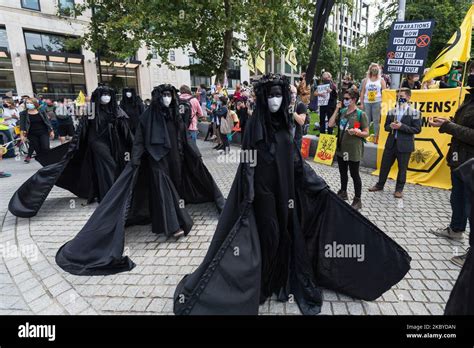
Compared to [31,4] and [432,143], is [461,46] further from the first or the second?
[31,4]

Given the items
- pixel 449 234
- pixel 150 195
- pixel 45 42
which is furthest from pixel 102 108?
pixel 45 42

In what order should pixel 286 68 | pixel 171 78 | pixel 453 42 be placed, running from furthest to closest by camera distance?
pixel 286 68 → pixel 171 78 → pixel 453 42

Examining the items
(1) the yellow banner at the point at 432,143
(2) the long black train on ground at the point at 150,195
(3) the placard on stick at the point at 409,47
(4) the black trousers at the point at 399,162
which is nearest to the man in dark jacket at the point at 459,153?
(4) the black trousers at the point at 399,162

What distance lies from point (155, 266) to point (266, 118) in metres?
2.49

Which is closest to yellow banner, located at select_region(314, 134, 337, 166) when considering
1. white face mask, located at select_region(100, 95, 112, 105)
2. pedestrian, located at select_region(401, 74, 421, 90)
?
pedestrian, located at select_region(401, 74, 421, 90)

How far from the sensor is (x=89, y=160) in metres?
6.22

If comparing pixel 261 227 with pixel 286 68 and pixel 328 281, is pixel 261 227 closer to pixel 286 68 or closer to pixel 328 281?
pixel 328 281

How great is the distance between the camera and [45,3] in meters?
25.9

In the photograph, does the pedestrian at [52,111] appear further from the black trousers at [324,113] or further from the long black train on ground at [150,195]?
the black trousers at [324,113]

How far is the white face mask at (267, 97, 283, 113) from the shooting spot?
279cm

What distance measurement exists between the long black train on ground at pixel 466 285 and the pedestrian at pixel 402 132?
4.00 metres

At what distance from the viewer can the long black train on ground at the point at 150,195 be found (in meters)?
3.94
